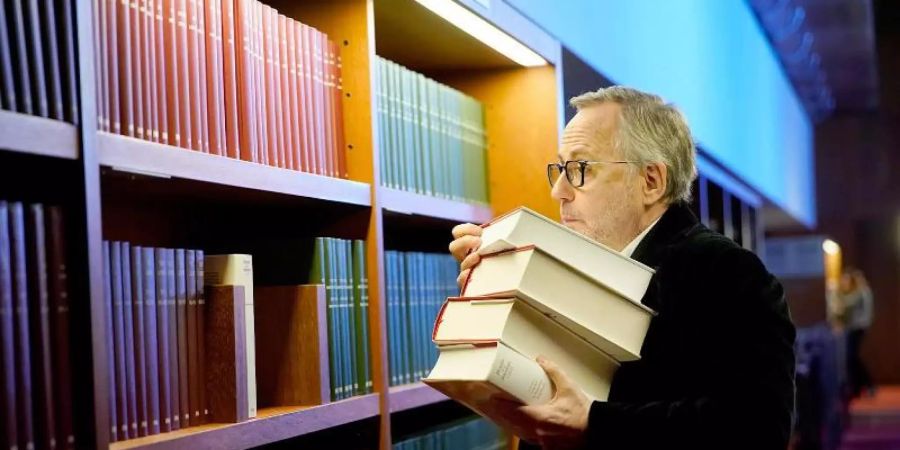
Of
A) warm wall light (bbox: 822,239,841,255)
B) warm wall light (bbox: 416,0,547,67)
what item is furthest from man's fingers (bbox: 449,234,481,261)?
warm wall light (bbox: 822,239,841,255)

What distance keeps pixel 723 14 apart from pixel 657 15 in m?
2.25

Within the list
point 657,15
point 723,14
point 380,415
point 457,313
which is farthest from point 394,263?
point 723,14

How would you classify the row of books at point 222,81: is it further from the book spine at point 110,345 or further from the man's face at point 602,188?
the man's face at point 602,188

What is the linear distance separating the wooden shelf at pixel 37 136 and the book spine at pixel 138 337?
30 cm

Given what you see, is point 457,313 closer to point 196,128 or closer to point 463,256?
point 463,256

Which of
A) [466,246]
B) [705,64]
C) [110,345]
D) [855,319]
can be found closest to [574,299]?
[466,246]

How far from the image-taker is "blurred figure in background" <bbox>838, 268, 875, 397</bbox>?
14.6m

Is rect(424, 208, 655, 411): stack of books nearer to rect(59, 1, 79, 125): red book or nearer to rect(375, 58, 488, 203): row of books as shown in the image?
rect(59, 1, 79, 125): red book

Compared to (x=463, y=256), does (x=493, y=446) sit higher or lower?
lower

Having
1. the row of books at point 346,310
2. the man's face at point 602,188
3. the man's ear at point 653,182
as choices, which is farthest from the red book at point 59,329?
the man's ear at point 653,182

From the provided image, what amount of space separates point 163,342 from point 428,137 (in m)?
1.20

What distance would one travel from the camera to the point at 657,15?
5.09 metres

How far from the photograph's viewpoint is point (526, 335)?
6.09 feet

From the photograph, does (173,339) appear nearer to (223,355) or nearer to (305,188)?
(223,355)
